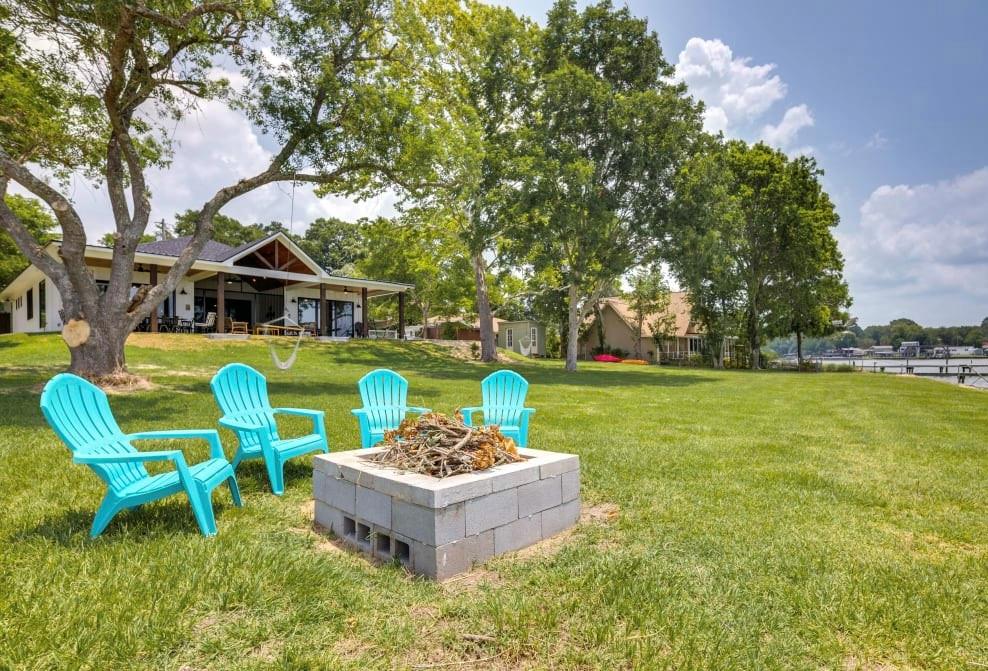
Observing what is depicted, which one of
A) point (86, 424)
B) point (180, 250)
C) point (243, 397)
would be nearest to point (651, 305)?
point (180, 250)

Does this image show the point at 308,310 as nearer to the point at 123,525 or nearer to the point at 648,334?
the point at 648,334

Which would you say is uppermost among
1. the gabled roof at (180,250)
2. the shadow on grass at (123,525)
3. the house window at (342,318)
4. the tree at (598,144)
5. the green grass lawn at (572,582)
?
the tree at (598,144)

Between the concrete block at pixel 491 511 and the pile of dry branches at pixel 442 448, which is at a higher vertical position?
the pile of dry branches at pixel 442 448

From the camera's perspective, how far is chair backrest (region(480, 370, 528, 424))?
564 cm

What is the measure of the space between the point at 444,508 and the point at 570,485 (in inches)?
49.7

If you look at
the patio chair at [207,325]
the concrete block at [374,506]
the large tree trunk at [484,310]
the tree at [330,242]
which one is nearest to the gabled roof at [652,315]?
the large tree trunk at [484,310]

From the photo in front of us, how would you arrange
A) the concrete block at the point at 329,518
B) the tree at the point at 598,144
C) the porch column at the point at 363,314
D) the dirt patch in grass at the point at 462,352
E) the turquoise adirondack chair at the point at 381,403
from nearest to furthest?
the concrete block at the point at 329,518
the turquoise adirondack chair at the point at 381,403
the tree at the point at 598,144
the dirt patch in grass at the point at 462,352
the porch column at the point at 363,314

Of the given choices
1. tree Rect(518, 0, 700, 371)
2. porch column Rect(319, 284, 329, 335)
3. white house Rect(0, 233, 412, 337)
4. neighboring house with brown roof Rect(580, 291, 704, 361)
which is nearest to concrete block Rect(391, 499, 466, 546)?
tree Rect(518, 0, 700, 371)

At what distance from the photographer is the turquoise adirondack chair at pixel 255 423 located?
4465 mm

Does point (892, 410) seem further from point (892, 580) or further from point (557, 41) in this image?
point (557, 41)

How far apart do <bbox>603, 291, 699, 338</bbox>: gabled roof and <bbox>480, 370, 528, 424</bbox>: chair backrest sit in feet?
105

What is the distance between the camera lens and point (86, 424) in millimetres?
3498

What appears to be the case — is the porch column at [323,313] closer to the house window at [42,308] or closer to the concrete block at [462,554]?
the house window at [42,308]

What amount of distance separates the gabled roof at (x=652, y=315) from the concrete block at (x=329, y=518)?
34439 millimetres
